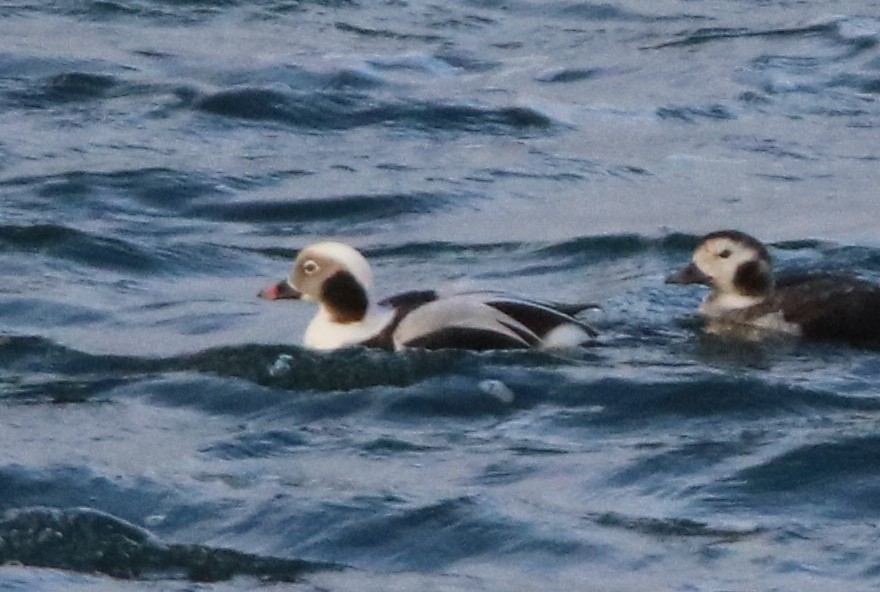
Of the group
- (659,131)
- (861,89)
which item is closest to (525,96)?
Answer: (659,131)

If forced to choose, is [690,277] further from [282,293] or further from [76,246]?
[76,246]

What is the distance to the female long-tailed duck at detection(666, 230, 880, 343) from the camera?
1085cm

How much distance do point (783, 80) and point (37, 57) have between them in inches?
195

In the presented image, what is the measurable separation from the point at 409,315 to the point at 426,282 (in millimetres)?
1804

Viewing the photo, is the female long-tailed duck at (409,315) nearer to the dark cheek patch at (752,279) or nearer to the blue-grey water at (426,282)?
the blue-grey water at (426,282)

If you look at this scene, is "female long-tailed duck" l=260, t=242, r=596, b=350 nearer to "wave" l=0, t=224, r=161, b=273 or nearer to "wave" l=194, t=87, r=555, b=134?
"wave" l=0, t=224, r=161, b=273

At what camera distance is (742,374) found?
1058 centimetres

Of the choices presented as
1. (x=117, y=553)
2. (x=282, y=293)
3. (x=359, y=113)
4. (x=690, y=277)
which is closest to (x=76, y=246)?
(x=282, y=293)

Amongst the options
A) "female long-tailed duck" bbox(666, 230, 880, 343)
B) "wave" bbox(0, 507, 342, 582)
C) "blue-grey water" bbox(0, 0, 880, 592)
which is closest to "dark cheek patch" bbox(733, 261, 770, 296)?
"female long-tailed duck" bbox(666, 230, 880, 343)

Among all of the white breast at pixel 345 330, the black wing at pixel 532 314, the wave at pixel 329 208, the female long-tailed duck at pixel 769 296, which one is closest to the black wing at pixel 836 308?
the female long-tailed duck at pixel 769 296

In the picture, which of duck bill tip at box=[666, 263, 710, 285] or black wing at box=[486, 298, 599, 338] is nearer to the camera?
black wing at box=[486, 298, 599, 338]

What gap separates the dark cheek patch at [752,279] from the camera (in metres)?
11.4

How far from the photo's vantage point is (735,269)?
11391mm

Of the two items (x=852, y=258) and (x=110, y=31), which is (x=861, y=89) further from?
(x=110, y=31)
